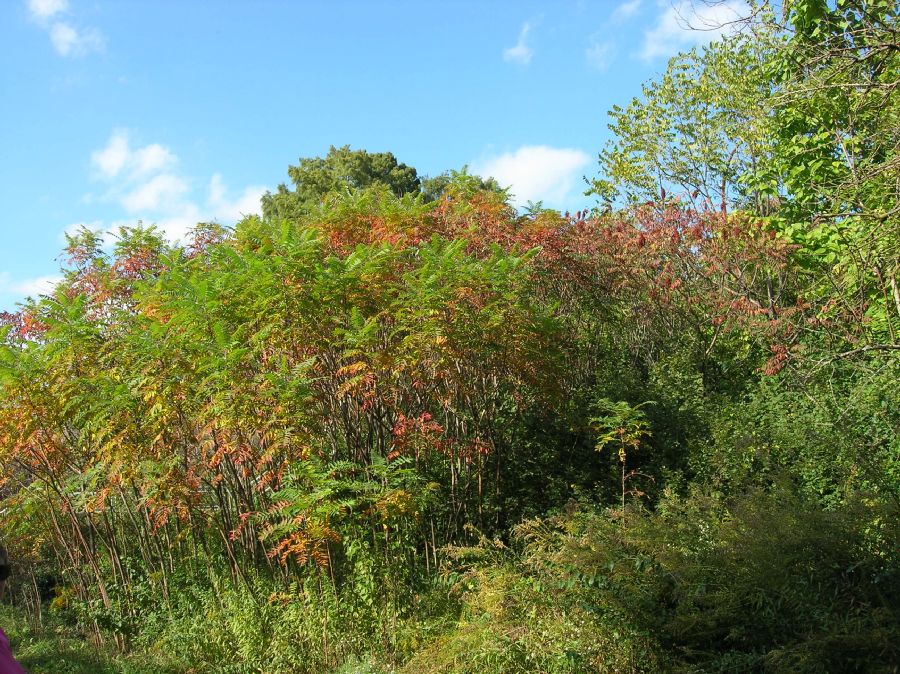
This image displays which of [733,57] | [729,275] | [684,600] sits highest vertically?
[733,57]

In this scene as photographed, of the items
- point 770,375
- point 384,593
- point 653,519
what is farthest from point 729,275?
point 384,593

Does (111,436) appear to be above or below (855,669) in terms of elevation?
above

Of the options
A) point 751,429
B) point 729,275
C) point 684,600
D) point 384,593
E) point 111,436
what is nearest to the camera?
point 684,600

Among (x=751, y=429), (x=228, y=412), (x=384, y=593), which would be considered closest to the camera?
(x=228, y=412)

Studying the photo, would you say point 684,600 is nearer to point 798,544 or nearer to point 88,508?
point 798,544

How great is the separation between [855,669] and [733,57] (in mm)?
13959

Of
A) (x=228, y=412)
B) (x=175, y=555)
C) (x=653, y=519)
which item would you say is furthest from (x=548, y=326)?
(x=175, y=555)

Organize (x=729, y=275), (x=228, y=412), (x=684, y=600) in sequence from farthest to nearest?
(x=729, y=275), (x=228, y=412), (x=684, y=600)

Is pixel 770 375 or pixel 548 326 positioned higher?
pixel 548 326

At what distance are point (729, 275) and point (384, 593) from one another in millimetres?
6886

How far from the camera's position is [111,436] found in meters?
7.56

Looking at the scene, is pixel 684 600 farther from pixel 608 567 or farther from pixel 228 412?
pixel 228 412

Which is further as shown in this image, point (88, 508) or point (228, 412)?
point (88, 508)

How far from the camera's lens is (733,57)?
15.6m
